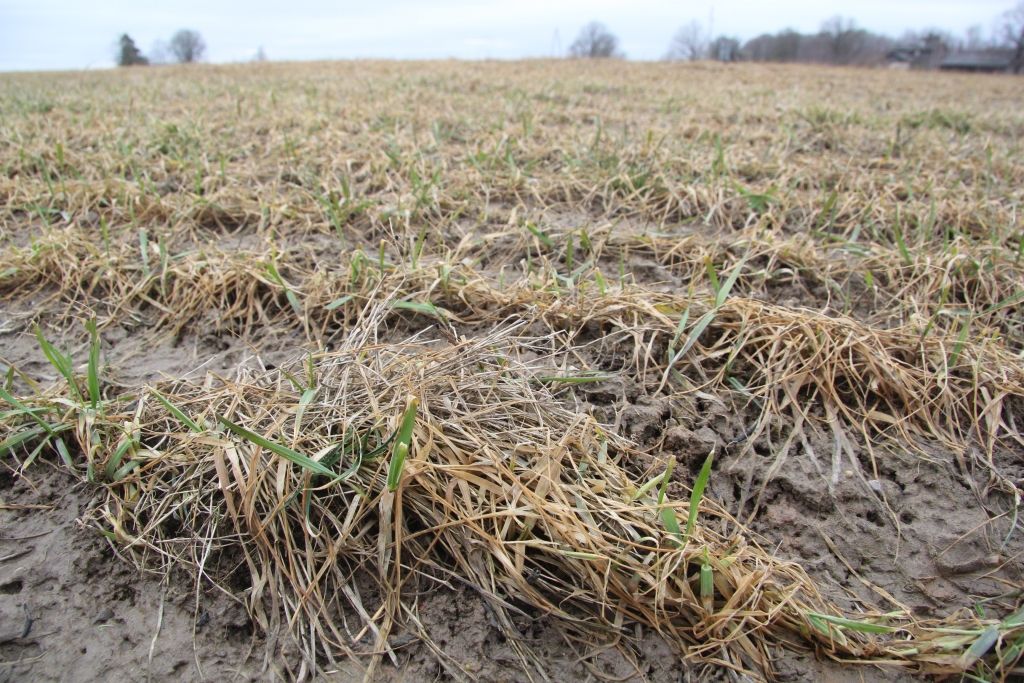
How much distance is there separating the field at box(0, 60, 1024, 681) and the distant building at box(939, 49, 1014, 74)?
2626 centimetres

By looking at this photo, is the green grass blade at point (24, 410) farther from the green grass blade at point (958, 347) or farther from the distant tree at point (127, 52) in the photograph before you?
the distant tree at point (127, 52)

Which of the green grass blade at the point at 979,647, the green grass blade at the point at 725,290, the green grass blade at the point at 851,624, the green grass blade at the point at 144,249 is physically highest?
the green grass blade at the point at 144,249

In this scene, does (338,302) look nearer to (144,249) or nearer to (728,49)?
(144,249)

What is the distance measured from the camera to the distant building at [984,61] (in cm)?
2279

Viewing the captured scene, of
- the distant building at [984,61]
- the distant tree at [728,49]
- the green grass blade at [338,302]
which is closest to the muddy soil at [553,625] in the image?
the green grass blade at [338,302]

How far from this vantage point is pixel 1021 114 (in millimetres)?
4215

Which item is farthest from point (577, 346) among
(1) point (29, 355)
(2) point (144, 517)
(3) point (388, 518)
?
(1) point (29, 355)

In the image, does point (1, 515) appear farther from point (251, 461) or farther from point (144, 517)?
point (251, 461)

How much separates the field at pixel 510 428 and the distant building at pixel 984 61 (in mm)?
26257

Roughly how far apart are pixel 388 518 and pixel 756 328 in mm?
974

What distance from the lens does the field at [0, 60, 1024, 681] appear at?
3.17 ft

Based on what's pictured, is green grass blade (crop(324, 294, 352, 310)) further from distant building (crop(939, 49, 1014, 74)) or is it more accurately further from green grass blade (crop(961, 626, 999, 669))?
distant building (crop(939, 49, 1014, 74))

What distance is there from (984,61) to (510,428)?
31.9m

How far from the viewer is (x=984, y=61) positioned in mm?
24359
